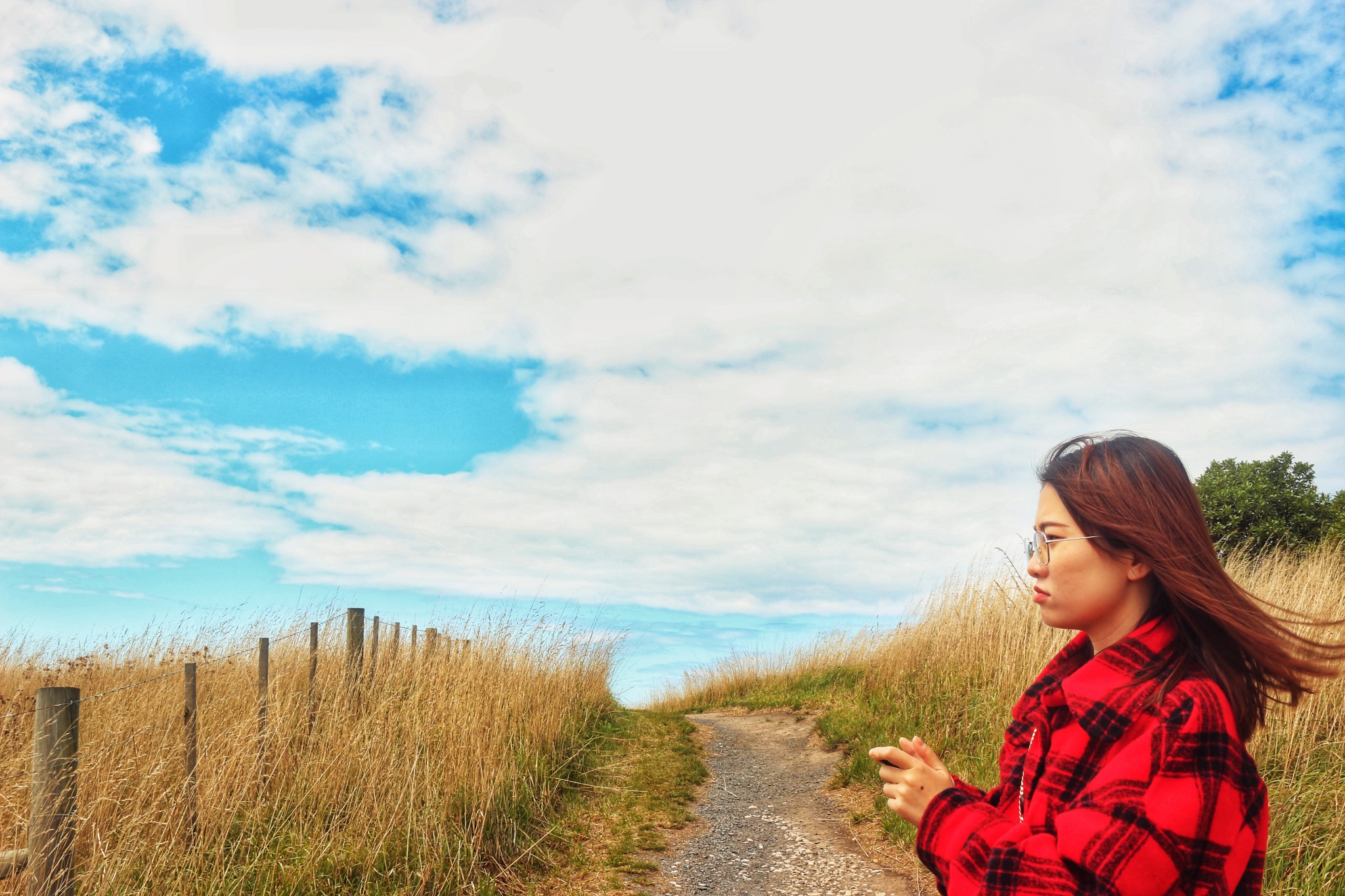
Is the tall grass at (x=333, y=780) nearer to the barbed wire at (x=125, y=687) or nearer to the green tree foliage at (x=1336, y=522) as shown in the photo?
the barbed wire at (x=125, y=687)

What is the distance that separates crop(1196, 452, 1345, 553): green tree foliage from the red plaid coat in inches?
553

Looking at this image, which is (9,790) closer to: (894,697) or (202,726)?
(202,726)

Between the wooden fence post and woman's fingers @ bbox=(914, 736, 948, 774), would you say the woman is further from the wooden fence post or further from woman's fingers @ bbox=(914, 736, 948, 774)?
the wooden fence post

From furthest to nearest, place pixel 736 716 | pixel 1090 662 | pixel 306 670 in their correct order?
pixel 736 716, pixel 306 670, pixel 1090 662

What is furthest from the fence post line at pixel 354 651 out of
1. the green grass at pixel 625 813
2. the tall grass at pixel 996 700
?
the tall grass at pixel 996 700

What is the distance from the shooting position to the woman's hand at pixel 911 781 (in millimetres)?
1646

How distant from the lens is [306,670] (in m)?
8.59

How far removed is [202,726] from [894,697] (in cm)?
651

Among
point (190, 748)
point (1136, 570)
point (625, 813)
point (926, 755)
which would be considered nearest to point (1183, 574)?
point (1136, 570)

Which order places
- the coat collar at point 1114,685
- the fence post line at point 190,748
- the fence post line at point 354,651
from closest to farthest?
the coat collar at point 1114,685, the fence post line at point 190,748, the fence post line at point 354,651

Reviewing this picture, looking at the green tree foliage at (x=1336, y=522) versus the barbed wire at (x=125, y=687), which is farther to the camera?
the green tree foliage at (x=1336, y=522)

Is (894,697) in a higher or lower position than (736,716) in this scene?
higher

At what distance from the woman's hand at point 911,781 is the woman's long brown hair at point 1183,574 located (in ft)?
1.49

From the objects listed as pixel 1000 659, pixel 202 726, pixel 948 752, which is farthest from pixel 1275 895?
pixel 202 726
